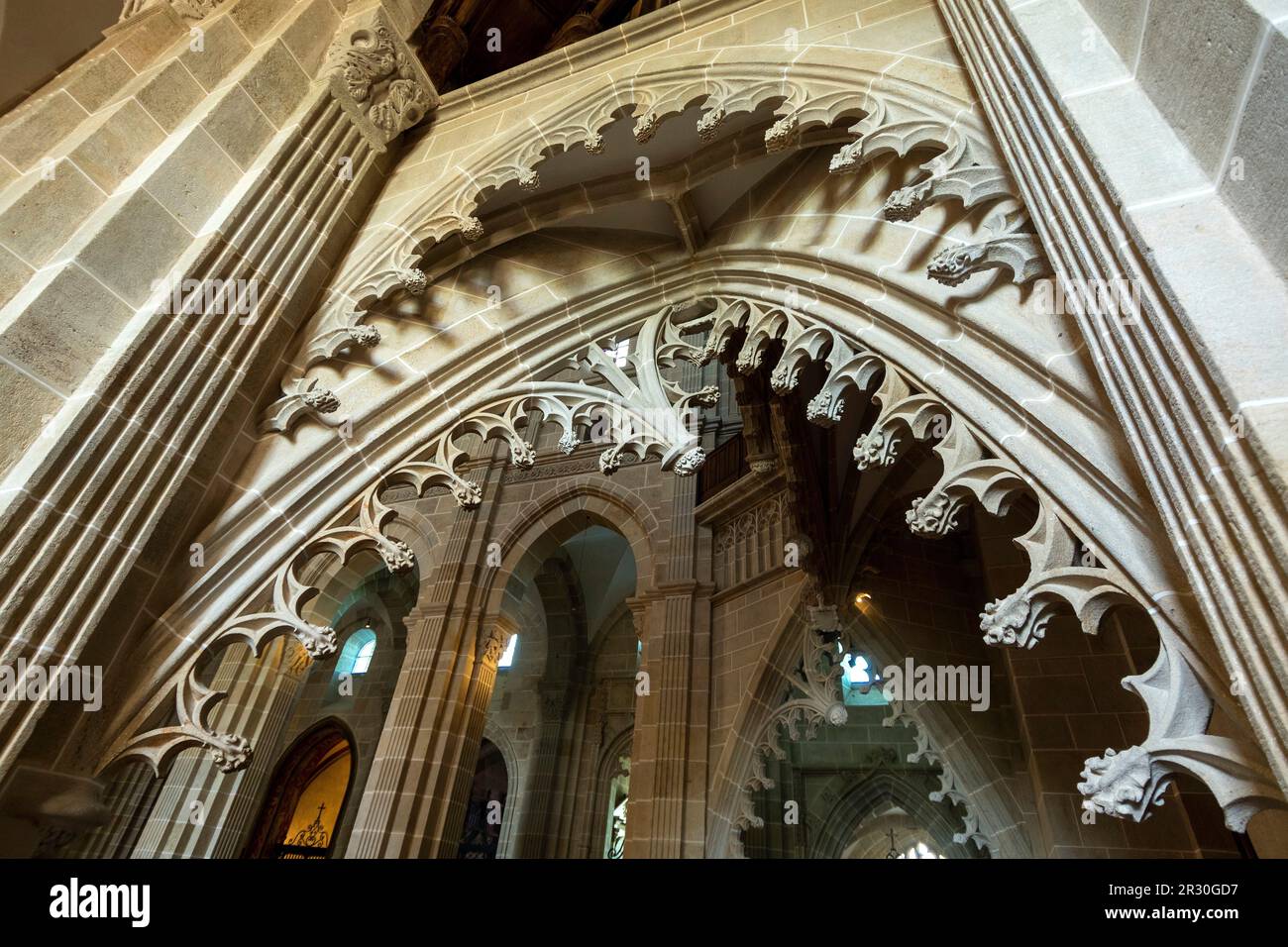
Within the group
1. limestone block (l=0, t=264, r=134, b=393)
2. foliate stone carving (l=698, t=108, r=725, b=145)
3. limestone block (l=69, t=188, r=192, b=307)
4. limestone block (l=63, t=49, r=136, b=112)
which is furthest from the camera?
limestone block (l=63, t=49, r=136, b=112)

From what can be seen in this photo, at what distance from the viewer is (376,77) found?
3982mm

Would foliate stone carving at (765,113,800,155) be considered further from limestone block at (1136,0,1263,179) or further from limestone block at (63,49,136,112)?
limestone block at (63,49,136,112)

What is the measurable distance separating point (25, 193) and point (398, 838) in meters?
5.97

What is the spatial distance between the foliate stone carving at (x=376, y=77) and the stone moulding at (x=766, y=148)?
0.58 metres

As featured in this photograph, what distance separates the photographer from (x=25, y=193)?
8.90 ft

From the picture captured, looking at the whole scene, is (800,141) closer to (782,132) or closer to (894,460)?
(782,132)

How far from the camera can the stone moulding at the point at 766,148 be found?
2.33 metres

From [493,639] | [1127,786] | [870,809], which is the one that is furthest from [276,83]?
[870,809]

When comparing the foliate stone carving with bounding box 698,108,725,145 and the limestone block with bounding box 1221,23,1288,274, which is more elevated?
the foliate stone carving with bounding box 698,108,725,145

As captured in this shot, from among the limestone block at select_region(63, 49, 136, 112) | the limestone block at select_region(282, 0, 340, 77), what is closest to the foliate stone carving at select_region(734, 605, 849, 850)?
the limestone block at select_region(282, 0, 340, 77)

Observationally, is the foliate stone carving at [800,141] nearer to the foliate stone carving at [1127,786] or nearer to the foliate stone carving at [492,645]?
the foliate stone carving at [1127,786]

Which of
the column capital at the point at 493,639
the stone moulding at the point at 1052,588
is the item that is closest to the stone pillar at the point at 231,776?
the column capital at the point at 493,639

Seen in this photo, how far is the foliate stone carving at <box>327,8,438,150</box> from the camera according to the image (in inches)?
151

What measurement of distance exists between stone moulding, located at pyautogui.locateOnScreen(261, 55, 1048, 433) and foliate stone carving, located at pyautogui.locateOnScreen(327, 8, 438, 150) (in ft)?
1.90
